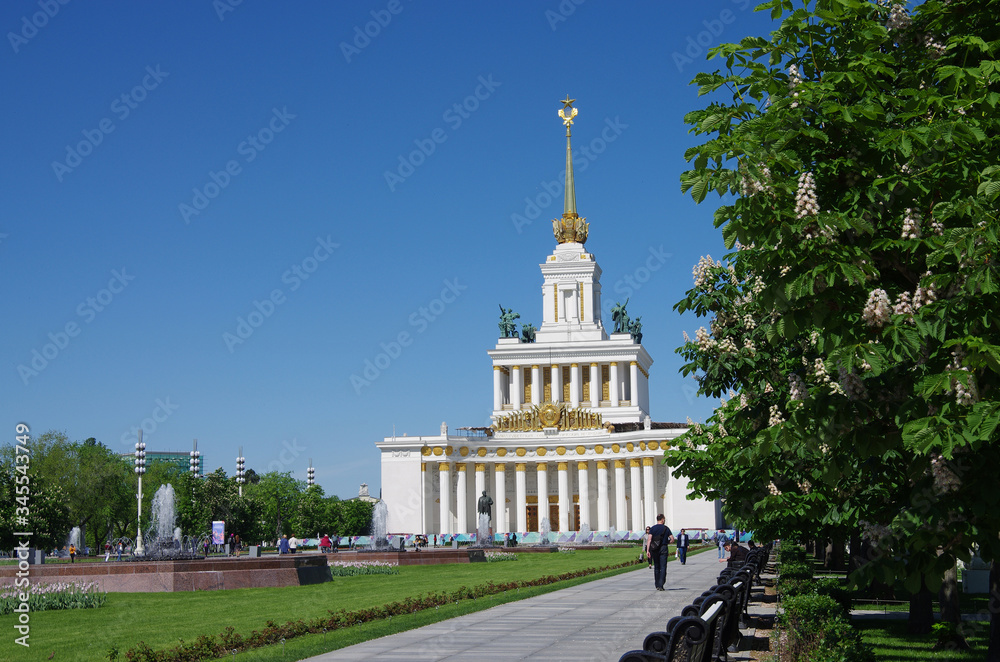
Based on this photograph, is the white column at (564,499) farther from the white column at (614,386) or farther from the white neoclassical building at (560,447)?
the white column at (614,386)

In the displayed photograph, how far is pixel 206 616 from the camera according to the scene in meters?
21.8

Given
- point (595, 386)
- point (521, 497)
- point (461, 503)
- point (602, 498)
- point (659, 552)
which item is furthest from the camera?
point (595, 386)

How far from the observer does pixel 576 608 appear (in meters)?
21.5

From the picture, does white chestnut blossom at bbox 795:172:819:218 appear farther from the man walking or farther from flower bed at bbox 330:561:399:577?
flower bed at bbox 330:561:399:577

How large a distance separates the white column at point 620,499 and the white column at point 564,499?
5.02m

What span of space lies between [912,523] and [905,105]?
3.04 meters

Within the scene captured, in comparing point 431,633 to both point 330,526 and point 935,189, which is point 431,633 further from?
point 330,526

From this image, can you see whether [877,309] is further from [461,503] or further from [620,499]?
[461,503]

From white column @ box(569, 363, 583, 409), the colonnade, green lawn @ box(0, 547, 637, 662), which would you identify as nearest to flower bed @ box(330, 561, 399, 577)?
green lawn @ box(0, 547, 637, 662)

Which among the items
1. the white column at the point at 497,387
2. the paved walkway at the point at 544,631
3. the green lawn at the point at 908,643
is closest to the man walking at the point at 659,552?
the paved walkway at the point at 544,631

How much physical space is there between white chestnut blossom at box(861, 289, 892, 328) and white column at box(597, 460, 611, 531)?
92736mm

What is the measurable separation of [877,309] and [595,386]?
103 metres

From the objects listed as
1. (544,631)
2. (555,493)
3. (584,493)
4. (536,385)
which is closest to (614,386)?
(536,385)

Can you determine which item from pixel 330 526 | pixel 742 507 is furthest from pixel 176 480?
pixel 742 507
